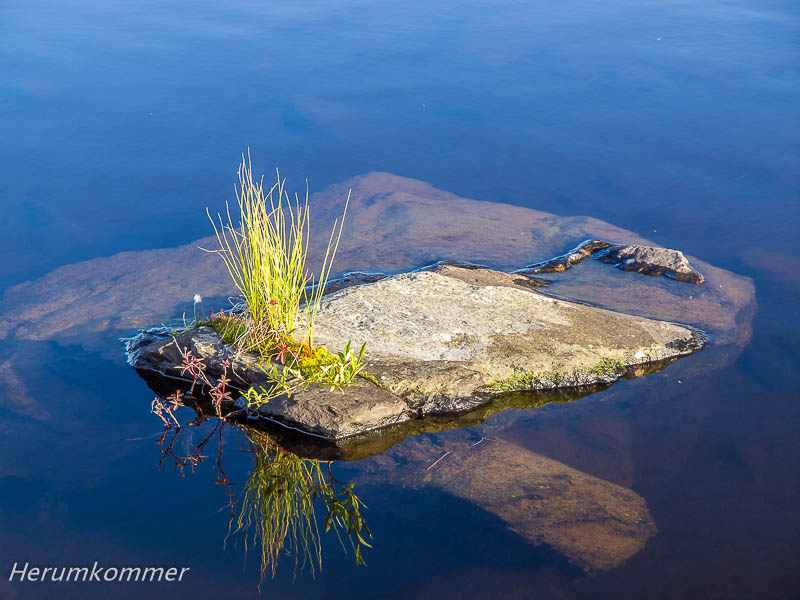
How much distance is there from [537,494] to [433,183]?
5711 millimetres

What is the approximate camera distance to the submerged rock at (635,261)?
22.6 feet

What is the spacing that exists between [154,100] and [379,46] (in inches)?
175

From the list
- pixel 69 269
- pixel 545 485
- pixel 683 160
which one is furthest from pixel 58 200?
pixel 683 160

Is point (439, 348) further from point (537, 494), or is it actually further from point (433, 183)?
point (433, 183)

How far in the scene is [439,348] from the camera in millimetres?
5262

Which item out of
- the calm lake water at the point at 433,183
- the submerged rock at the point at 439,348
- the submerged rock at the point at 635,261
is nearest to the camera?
the calm lake water at the point at 433,183

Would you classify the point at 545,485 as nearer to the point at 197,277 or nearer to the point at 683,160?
the point at 197,277

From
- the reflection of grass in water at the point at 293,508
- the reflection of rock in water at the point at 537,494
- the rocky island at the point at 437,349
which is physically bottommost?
the reflection of grass in water at the point at 293,508

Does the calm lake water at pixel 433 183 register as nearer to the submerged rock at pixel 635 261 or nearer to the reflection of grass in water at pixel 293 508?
the reflection of grass in water at pixel 293 508

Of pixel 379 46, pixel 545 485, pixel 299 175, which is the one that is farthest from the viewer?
pixel 379 46

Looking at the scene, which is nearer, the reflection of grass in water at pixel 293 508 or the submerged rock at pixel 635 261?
the reflection of grass in water at pixel 293 508

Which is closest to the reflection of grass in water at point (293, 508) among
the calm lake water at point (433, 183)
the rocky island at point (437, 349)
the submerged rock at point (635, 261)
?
the calm lake water at point (433, 183)

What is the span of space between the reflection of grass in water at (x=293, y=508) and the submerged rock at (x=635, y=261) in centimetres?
337

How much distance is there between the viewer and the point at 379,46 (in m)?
13.8
